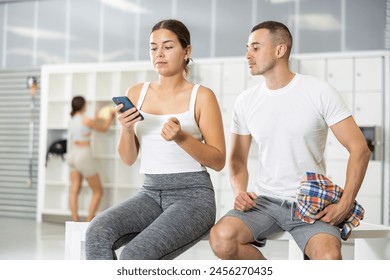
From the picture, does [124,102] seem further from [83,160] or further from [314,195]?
[83,160]

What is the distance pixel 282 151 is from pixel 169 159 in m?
0.43

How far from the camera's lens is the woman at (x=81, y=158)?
18.6 feet

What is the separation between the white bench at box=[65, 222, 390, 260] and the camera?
222 cm

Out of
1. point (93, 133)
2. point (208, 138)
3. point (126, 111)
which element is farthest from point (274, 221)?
point (93, 133)

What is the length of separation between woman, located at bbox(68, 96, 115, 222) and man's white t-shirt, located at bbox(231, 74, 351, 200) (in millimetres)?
3632

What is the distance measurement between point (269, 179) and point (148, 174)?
0.46 m

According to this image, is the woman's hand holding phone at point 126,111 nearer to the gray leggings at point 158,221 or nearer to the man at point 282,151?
the gray leggings at point 158,221

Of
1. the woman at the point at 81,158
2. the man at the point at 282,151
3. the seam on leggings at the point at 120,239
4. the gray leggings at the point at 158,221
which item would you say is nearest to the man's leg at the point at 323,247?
the man at the point at 282,151

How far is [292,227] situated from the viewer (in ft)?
6.96

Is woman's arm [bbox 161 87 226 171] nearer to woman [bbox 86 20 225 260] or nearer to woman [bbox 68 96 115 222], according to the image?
woman [bbox 86 20 225 260]

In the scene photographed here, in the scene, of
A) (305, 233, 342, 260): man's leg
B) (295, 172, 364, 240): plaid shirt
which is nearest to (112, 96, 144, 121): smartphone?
(295, 172, 364, 240): plaid shirt

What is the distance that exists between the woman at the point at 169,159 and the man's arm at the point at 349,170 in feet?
1.31
